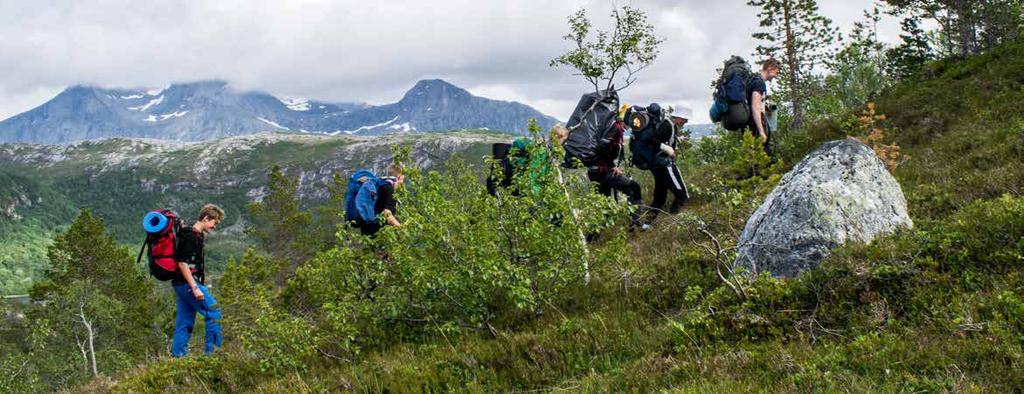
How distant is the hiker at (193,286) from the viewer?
28.5 feet

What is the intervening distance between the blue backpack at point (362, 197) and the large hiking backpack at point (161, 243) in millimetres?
2574

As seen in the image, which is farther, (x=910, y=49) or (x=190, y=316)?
(x=910, y=49)

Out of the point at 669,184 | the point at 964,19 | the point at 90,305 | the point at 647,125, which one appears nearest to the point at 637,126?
the point at 647,125

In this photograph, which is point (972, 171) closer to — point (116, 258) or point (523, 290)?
point (523, 290)

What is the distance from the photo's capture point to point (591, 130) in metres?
9.91

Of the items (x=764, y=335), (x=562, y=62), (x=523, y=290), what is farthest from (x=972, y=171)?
(x=562, y=62)

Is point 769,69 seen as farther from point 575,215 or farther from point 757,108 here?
point 575,215

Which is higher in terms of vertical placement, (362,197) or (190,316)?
(362,197)

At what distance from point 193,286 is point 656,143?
25.4 ft

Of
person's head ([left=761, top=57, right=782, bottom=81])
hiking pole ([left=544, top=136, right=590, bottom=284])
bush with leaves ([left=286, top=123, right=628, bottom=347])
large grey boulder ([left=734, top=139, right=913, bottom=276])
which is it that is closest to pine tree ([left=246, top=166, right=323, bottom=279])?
person's head ([left=761, top=57, right=782, bottom=81])

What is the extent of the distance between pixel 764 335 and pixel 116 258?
5260 centimetres

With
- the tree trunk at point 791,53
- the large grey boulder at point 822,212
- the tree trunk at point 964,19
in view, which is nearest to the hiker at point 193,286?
the large grey boulder at point 822,212

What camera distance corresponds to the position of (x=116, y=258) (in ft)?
150

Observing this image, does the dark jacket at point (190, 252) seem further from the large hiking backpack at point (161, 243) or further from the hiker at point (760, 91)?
the hiker at point (760, 91)
